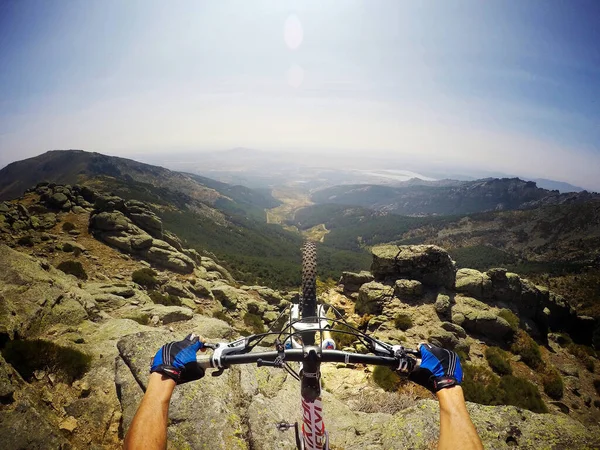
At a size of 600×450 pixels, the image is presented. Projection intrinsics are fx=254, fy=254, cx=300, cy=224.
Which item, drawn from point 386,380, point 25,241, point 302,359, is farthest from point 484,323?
point 25,241

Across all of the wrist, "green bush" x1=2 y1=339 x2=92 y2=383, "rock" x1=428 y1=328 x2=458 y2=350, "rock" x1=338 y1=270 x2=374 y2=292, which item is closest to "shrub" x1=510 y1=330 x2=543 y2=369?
"rock" x1=428 y1=328 x2=458 y2=350

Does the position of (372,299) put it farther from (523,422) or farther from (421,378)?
(421,378)

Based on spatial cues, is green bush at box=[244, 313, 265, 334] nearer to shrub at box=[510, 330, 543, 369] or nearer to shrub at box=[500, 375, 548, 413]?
shrub at box=[500, 375, 548, 413]

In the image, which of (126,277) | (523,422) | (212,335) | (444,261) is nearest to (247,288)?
(126,277)

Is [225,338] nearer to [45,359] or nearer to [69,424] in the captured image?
[45,359]

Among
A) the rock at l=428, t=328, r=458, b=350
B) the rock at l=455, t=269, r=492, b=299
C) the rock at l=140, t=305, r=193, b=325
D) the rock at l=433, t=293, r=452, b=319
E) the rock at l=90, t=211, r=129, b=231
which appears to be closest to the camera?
the rock at l=140, t=305, r=193, b=325

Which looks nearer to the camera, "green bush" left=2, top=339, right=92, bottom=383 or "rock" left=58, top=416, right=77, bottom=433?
"rock" left=58, top=416, right=77, bottom=433

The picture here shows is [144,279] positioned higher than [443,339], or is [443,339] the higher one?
[144,279]
